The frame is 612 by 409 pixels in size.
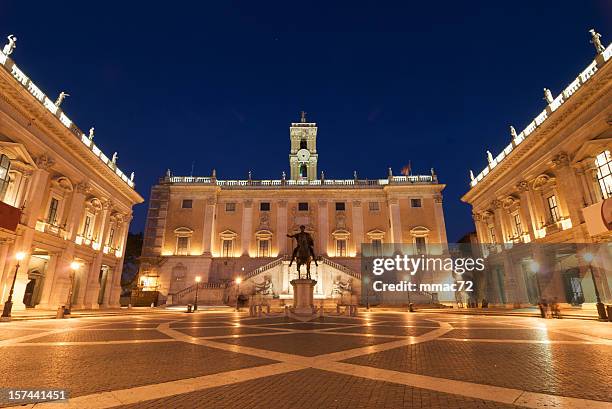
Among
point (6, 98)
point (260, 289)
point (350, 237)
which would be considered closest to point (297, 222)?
point (350, 237)

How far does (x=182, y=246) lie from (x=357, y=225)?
24.5 meters

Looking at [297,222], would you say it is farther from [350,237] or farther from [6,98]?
[6,98]

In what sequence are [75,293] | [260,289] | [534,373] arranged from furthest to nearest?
[260,289] → [75,293] → [534,373]

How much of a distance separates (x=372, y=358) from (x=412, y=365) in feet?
2.82

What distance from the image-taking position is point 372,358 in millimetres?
6008

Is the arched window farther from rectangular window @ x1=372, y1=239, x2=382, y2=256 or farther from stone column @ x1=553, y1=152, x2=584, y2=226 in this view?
stone column @ x1=553, y1=152, x2=584, y2=226

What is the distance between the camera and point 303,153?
49719mm

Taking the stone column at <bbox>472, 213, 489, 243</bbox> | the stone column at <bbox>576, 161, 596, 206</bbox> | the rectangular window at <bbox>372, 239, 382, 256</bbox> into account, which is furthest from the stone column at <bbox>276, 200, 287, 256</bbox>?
the stone column at <bbox>576, 161, 596, 206</bbox>

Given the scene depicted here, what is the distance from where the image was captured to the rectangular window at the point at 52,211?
23283mm

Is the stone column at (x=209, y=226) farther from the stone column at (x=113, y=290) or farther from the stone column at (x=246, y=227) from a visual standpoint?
the stone column at (x=113, y=290)

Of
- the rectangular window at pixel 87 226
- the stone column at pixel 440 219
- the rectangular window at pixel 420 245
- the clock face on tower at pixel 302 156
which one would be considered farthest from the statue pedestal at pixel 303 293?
the clock face on tower at pixel 302 156

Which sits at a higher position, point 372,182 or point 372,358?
point 372,182

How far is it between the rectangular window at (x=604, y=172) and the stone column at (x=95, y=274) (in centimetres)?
4001

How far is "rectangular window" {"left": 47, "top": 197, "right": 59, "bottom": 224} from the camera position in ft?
76.4
